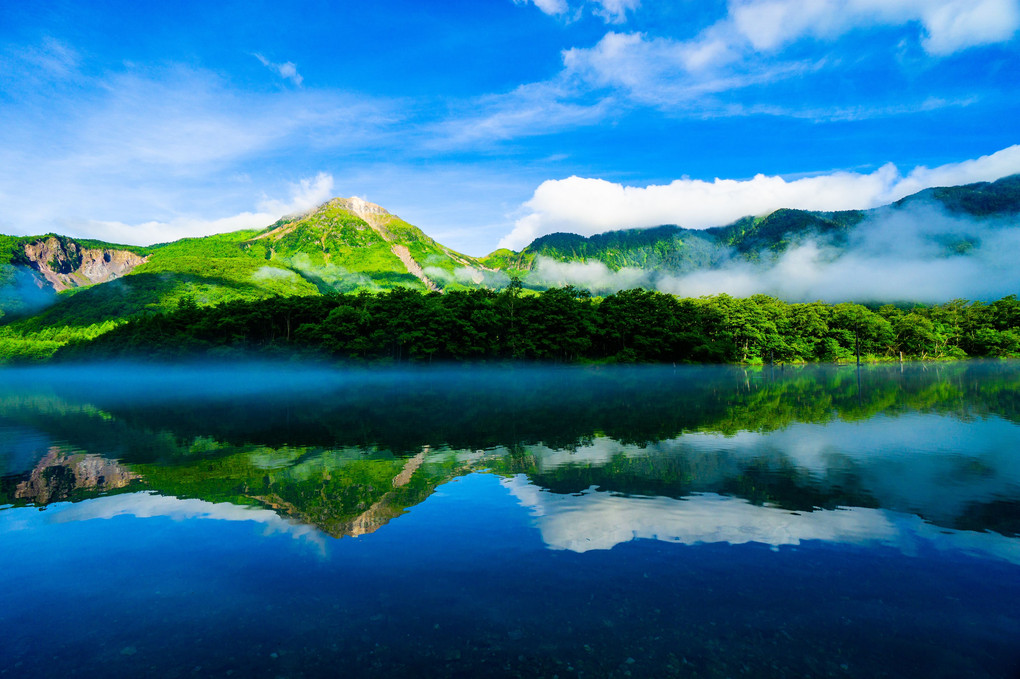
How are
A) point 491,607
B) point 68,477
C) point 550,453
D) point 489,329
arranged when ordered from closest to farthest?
1. point 491,607
2. point 68,477
3. point 550,453
4. point 489,329

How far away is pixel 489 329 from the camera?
2891 inches

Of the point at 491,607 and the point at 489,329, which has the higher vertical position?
the point at 491,607

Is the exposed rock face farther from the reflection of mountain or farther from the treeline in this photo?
the treeline

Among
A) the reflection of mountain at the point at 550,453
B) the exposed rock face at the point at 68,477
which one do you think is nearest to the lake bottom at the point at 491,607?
the reflection of mountain at the point at 550,453

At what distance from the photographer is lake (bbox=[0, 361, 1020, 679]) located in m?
5.91

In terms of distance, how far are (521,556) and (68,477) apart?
15.3 metres

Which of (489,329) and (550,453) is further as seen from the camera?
(489,329)

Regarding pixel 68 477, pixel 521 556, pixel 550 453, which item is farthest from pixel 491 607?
pixel 68 477

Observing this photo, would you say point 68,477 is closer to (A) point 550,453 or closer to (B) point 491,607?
(A) point 550,453

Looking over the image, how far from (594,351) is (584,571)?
72352 mm

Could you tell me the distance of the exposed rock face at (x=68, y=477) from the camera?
13.2 meters

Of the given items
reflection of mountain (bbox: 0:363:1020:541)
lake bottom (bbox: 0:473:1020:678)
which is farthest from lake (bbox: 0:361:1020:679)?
reflection of mountain (bbox: 0:363:1020:541)

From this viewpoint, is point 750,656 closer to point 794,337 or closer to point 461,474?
point 461,474

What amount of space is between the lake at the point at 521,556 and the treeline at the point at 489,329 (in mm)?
51866
